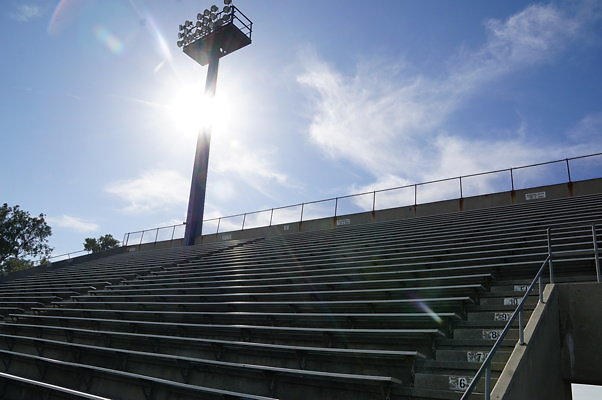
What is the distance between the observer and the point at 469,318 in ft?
13.9

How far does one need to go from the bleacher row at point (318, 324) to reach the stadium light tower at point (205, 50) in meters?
8.34

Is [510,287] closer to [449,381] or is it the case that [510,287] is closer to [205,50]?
[449,381]

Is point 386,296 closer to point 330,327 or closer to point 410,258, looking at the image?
point 330,327

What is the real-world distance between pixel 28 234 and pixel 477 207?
33122 millimetres

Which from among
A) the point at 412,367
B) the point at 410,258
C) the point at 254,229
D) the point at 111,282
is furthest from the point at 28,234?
the point at 412,367

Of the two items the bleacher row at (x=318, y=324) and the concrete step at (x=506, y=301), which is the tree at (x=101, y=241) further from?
the concrete step at (x=506, y=301)

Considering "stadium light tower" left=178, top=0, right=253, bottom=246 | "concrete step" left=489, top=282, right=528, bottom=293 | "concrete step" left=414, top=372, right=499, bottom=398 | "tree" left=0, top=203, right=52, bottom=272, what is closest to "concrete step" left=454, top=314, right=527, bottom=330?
"concrete step" left=414, top=372, right=499, bottom=398

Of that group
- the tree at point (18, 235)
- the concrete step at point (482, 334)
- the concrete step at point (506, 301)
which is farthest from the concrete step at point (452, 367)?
the tree at point (18, 235)

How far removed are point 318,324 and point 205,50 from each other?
18.7 meters

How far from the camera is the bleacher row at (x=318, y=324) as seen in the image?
370 cm

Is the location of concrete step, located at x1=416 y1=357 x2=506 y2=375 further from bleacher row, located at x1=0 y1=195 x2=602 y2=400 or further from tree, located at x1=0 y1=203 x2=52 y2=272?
tree, located at x1=0 y1=203 x2=52 y2=272

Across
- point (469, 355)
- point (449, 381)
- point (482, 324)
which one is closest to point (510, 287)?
point (482, 324)

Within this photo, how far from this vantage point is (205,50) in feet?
68.5

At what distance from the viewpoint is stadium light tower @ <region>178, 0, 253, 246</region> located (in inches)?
705
